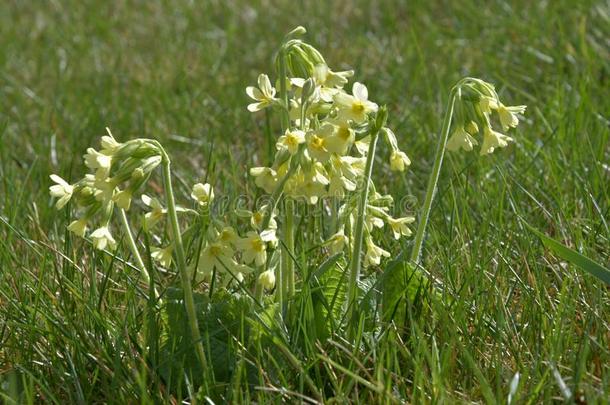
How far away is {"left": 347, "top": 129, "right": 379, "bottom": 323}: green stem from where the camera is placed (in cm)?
187

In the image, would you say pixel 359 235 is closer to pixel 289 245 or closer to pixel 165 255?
pixel 289 245

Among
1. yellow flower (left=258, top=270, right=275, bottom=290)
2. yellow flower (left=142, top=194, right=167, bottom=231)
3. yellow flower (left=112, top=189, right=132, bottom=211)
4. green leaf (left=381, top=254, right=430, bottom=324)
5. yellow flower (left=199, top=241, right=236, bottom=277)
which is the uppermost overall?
yellow flower (left=112, top=189, right=132, bottom=211)

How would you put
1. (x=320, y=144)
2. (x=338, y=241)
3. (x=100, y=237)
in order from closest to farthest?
(x=320, y=144), (x=100, y=237), (x=338, y=241)

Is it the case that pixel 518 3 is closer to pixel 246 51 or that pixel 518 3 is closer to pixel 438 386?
pixel 246 51

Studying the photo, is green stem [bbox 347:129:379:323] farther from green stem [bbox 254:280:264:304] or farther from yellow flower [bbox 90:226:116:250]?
yellow flower [bbox 90:226:116:250]

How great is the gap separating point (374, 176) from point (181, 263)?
4.76 ft

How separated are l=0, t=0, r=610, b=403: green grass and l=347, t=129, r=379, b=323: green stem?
90 mm

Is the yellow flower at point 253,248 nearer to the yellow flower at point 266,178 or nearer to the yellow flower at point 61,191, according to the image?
the yellow flower at point 266,178

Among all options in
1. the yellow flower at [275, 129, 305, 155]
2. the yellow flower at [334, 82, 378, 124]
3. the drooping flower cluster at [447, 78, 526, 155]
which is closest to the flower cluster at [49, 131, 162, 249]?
the yellow flower at [275, 129, 305, 155]

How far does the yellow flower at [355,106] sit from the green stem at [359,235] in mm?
59

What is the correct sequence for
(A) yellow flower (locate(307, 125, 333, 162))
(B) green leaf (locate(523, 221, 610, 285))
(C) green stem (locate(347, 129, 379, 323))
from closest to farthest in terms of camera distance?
(A) yellow flower (locate(307, 125, 333, 162))
(C) green stem (locate(347, 129, 379, 323))
(B) green leaf (locate(523, 221, 610, 285))

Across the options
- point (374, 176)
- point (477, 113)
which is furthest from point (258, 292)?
point (374, 176)

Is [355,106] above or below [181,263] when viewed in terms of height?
above

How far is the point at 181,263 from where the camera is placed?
5.95 feet
